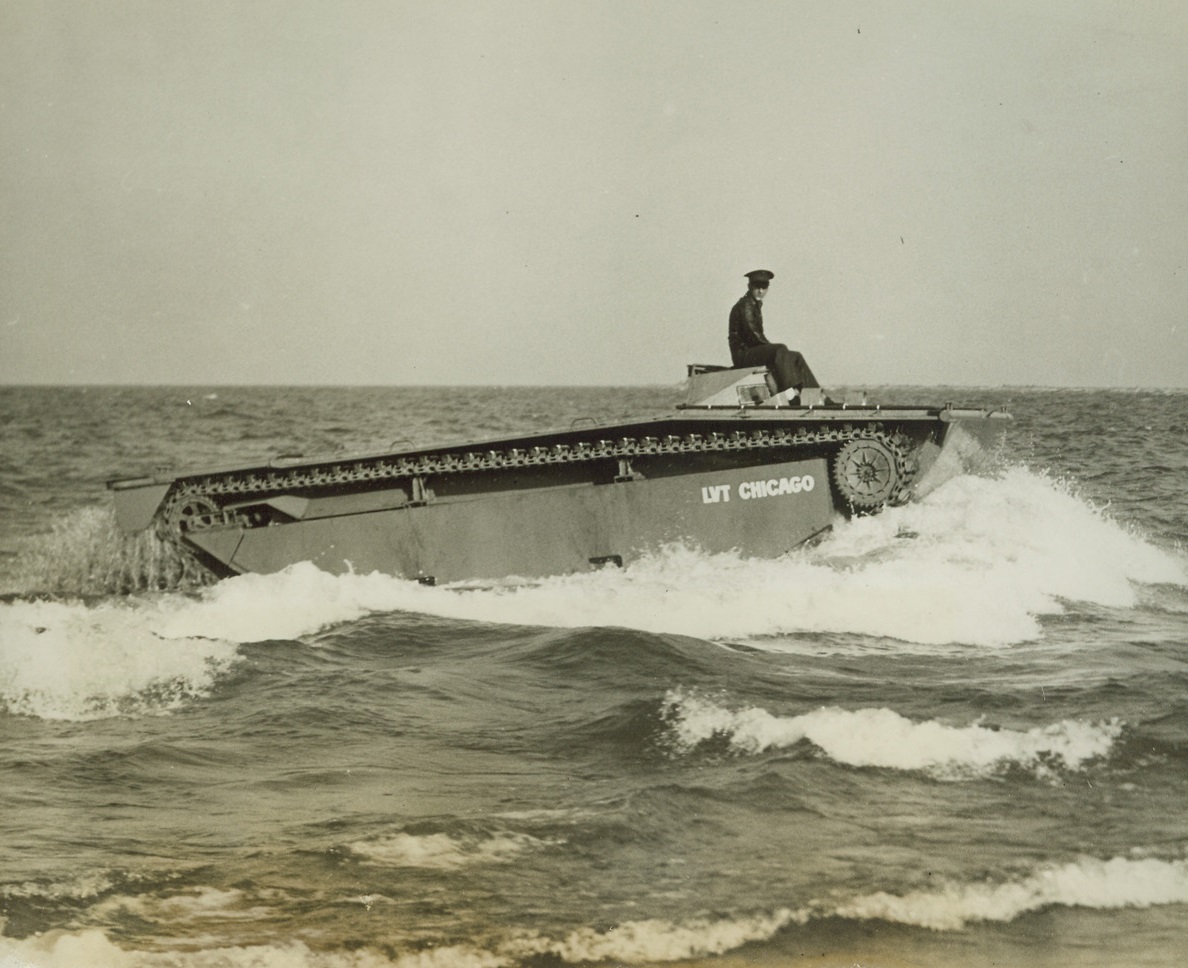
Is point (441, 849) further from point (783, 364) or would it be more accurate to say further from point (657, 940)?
point (783, 364)

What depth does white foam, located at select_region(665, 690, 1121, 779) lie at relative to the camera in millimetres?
6559

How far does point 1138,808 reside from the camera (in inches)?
240

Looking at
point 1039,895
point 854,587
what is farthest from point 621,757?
→ point 854,587

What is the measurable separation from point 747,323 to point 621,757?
6.52m

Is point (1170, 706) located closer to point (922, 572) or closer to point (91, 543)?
point (922, 572)

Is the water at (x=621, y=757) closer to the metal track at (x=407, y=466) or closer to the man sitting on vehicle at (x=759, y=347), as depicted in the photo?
the metal track at (x=407, y=466)

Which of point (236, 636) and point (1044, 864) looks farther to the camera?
point (236, 636)

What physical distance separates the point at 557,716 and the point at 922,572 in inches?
184

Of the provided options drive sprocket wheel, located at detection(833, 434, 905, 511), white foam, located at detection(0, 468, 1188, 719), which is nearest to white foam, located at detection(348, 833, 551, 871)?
white foam, located at detection(0, 468, 1188, 719)

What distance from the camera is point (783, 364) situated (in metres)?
12.0

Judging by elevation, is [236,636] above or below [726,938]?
above

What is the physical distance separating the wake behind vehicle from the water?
31cm

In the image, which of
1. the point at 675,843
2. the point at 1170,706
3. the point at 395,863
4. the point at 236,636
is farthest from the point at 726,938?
the point at 236,636

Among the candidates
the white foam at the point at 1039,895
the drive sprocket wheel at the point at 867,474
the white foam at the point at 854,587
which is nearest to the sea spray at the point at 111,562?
the white foam at the point at 854,587
